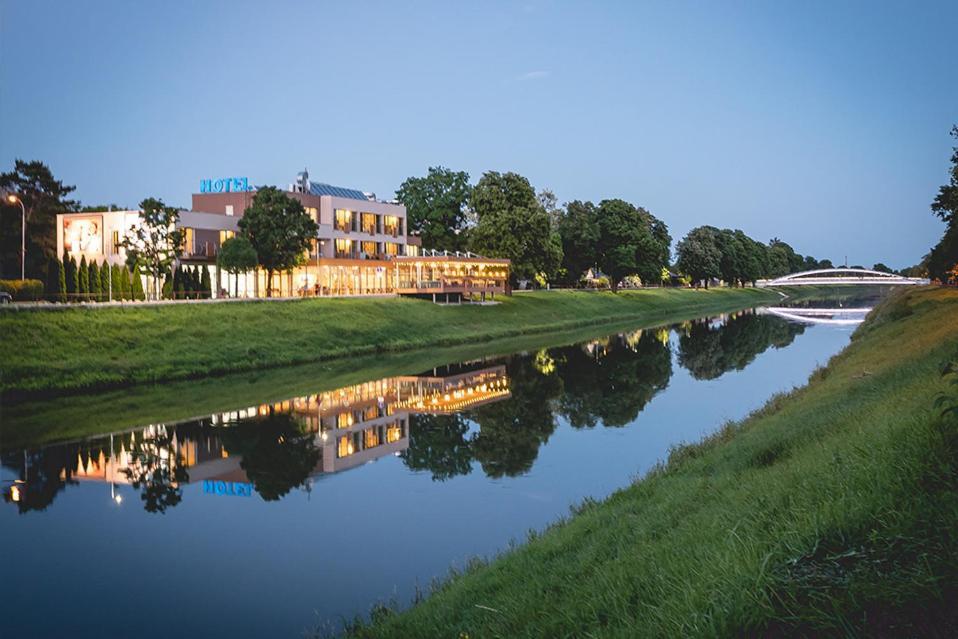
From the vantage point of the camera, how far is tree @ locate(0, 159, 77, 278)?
255ft

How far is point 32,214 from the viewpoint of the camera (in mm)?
84500

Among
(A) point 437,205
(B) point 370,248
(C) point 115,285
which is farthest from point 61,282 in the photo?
(A) point 437,205

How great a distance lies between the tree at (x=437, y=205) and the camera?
120 metres

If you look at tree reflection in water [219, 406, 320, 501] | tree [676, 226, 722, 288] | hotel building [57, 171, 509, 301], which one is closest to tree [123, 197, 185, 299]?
hotel building [57, 171, 509, 301]

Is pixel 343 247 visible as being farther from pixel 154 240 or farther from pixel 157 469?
pixel 157 469

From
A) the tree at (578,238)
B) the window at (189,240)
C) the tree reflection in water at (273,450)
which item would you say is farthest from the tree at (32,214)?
the tree at (578,238)

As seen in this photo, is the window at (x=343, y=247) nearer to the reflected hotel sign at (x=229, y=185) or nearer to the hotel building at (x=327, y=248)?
the hotel building at (x=327, y=248)

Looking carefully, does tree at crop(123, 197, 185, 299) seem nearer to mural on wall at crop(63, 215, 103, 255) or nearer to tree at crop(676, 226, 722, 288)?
mural on wall at crop(63, 215, 103, 255)

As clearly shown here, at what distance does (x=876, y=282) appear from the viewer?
7411 inches

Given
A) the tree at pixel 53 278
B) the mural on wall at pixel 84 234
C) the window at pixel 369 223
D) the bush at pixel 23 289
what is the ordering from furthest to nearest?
the window at pixel 369 223 → the mural on wall at pixel 84 234 → the tree at pixel 53 278 → the bush at pixel 23 289

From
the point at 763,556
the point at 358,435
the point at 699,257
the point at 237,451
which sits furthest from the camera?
the point at 699,257

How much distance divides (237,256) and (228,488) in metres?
48.5

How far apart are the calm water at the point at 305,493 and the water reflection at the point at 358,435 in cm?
12

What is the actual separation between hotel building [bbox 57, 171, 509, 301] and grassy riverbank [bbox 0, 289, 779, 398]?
5.87 metres
